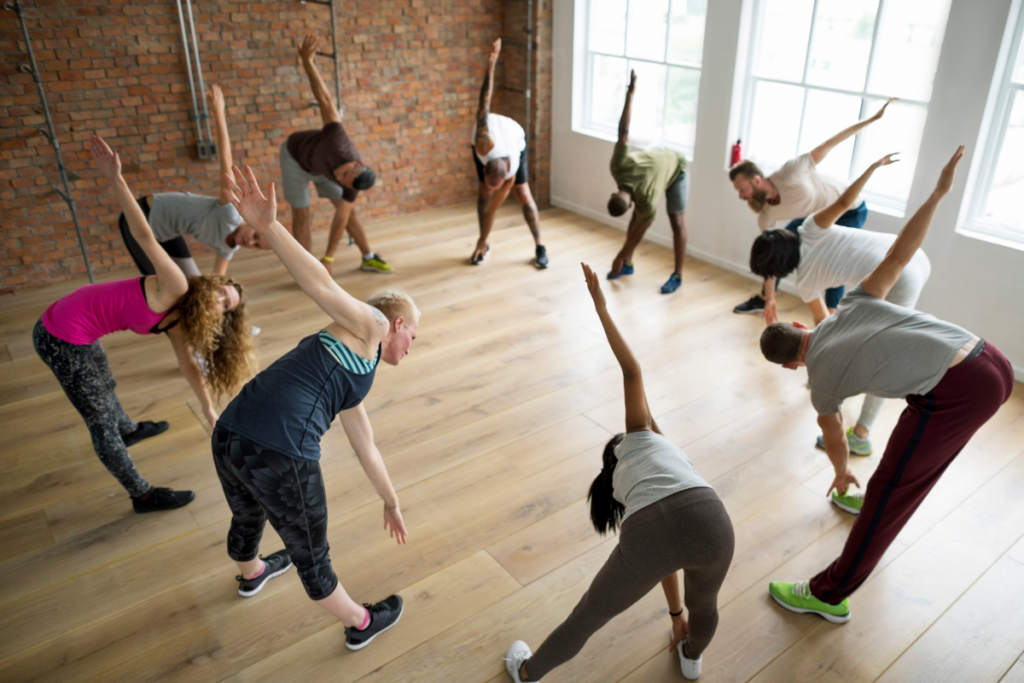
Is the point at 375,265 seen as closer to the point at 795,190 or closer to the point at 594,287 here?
the point at 795,190

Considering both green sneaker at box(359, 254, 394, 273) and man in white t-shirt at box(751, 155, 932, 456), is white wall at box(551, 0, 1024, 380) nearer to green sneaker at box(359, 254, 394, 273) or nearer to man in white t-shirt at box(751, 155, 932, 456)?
man in white t-shirt at box(751, 155, 932, 456)

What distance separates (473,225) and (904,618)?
4.84m

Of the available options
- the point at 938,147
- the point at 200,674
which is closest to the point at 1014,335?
the point at 938,147

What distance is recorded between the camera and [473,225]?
21.6ft

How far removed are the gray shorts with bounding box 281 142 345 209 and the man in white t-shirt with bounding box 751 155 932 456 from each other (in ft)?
10.2

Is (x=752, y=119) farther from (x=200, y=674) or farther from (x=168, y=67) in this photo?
(x=200, y=674)

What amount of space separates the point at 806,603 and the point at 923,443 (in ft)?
2.50

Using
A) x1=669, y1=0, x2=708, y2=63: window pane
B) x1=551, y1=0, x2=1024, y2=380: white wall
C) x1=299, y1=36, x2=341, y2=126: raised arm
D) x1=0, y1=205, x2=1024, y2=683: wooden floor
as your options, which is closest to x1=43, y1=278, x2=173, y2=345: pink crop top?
x1=0, y1=205, x2=1024, y2=683: wooden floor

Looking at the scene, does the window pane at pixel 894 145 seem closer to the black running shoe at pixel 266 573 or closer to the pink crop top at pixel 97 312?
the black running shoe at pixel 266 573

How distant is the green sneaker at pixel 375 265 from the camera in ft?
18.1

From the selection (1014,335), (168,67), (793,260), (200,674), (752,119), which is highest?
(168,67)

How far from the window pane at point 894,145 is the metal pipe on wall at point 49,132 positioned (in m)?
5.32

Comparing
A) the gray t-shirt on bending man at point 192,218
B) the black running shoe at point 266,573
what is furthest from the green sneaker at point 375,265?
the black running shoe at point 266,573

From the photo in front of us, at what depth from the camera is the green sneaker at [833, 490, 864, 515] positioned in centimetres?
309
